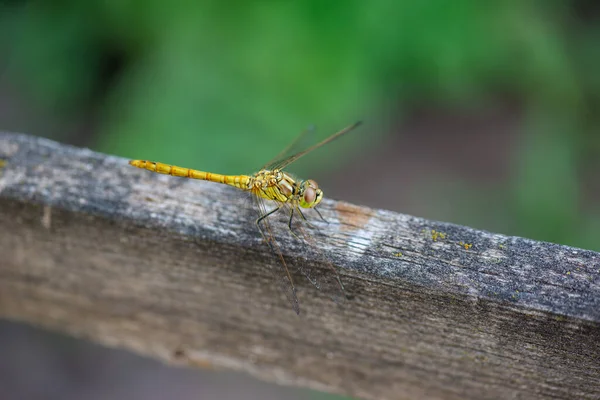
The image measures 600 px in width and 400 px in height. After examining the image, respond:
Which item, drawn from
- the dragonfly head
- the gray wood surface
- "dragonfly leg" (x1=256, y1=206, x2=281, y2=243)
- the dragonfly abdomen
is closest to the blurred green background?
the dragonfly abdomen

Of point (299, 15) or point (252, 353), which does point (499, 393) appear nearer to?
point (252, 353)

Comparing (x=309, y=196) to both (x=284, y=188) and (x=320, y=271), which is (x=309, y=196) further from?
(x=320, y=271)

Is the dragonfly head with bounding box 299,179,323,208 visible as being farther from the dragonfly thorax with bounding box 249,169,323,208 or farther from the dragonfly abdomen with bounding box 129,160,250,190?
the dragonfly abdomen with bounding box 129,160,250,190

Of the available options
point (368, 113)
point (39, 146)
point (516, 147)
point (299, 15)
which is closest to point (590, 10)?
point (516, 147)

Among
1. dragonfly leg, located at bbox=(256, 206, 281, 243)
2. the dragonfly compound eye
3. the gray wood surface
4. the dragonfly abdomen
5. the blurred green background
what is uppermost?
the blurred green background

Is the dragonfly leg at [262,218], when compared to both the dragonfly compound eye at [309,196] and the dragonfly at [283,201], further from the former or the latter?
the dragonfly compound eye at [309,196]

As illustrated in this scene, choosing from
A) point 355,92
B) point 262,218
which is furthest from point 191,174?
point 355,92

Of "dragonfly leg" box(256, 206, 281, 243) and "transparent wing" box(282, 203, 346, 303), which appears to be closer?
"transparent wing" box(282, 203, 346, 303)
